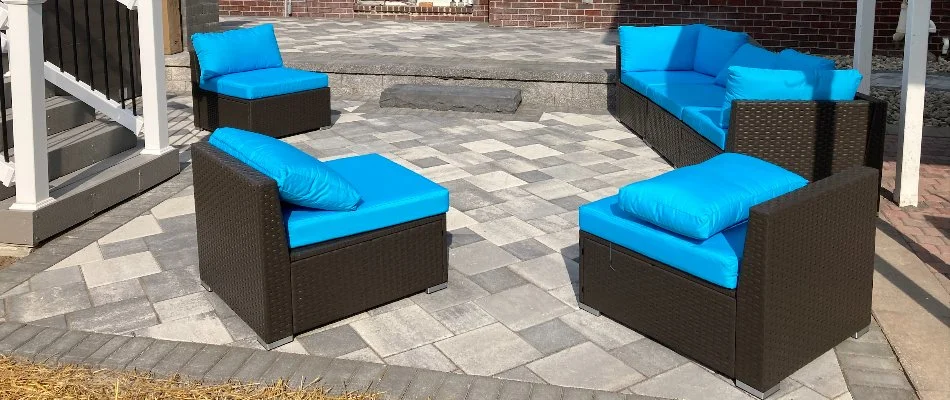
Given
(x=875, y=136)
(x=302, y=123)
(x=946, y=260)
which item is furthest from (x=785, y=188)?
(x=302, y=123)

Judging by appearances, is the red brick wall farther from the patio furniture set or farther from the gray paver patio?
the patio furniture set

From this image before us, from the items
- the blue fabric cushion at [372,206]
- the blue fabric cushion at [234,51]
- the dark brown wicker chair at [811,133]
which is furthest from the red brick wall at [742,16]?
the blue fabric cushion at [372,206]

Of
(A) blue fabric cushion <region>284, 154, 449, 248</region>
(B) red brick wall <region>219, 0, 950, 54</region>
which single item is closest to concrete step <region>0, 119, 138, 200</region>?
(A) blue fabric cushion <region>284, 154, 449, 248</region>

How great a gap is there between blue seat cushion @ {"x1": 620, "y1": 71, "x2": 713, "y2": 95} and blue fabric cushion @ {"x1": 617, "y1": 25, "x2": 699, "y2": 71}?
116 millimetres

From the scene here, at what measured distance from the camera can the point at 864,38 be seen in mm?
6777

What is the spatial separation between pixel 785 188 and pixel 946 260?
1612 millimetres

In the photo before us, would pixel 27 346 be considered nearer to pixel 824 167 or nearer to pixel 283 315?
pixel 283 315

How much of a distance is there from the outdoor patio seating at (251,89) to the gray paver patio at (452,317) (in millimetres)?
1215

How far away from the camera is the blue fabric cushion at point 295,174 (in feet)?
12.7

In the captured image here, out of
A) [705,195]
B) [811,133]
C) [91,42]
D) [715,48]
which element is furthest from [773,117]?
[91,42]

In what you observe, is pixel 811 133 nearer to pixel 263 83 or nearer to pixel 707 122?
pixel 707 122

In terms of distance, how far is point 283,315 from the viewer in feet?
12.9

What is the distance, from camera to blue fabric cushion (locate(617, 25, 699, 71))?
854 centimetres

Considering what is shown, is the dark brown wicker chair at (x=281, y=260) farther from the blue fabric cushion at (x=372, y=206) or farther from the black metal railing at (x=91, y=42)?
the black metal railing at (x=91, y=42)
